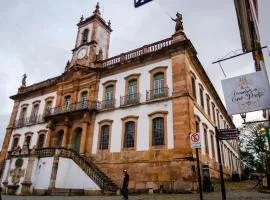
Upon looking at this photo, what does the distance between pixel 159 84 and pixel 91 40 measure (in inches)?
445

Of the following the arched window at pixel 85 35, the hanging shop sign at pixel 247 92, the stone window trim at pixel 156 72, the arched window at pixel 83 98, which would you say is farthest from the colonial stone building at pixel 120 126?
the hanging shop sign at pixel 247 92

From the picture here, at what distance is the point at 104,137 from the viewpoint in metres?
20.3

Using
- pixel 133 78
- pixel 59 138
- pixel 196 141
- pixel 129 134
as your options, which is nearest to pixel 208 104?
pixel 133 78

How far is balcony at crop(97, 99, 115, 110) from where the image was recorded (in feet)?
68.4

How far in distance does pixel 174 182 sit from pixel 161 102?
5.77 m

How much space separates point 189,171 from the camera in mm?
15375

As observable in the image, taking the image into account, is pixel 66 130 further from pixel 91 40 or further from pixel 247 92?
pixel 247 92

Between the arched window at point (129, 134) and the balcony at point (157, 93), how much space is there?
2442 millimetres

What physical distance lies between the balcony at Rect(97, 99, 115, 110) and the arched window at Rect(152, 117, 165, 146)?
4.35m

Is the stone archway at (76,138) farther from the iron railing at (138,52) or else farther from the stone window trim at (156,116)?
the stone window trim at (156,116)

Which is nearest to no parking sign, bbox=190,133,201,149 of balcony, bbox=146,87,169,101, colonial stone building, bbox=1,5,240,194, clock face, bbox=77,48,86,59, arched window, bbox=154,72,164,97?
colonial stone building, bbox=1,5,240,194

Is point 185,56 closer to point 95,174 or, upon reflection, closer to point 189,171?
point 189,171

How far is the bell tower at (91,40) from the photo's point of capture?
26.0 meters

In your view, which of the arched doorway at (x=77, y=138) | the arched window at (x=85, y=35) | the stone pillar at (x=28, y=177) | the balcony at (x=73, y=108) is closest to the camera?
the stone pillar at (x=28, y=177)
